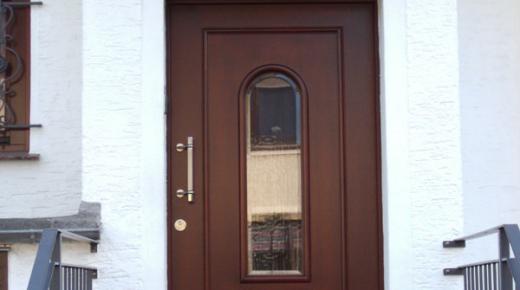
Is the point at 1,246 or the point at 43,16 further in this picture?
the point at 43,16

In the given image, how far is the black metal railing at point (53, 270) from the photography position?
420 centimetres

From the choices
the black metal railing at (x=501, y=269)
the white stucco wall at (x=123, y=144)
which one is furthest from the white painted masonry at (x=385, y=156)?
the black metal railing at (x=501, y=269)

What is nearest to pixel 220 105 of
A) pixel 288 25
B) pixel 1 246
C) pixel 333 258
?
pixel 288 25

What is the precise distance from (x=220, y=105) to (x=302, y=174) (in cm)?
66

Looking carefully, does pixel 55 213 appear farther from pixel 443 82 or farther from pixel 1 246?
pixel 443 82

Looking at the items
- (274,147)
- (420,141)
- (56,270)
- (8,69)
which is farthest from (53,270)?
(420,141)

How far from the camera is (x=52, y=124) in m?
5.89

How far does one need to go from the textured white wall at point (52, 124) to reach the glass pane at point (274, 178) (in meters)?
1.10

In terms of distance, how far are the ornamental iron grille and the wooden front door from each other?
980 millimetres

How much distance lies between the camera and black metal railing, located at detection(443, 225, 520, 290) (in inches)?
175

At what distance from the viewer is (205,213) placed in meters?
5.74

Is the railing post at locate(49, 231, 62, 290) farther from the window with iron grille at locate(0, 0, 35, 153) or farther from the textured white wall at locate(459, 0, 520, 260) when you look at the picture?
the textured white wall at locate(459, 0, 520, 260)

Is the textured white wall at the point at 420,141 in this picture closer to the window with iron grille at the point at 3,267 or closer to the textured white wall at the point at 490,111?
the textured white wall at the point at 490,111

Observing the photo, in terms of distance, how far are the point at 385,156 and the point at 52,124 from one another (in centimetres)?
207
